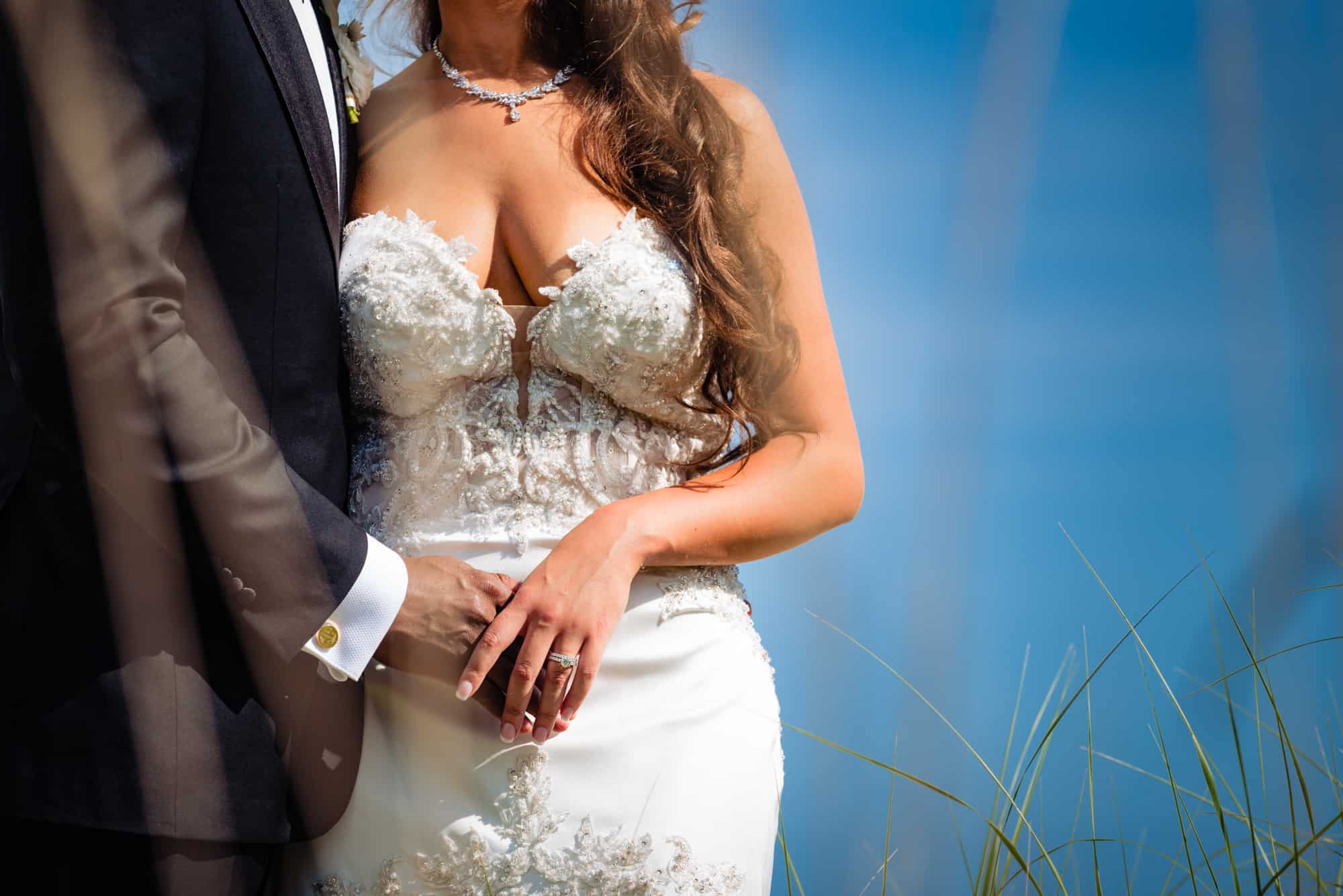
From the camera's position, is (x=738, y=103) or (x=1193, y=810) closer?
(x=1193, y=810)

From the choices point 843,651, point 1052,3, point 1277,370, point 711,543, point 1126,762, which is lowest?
point 711,543

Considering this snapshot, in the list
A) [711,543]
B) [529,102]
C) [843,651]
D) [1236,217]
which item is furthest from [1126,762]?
[529,102]

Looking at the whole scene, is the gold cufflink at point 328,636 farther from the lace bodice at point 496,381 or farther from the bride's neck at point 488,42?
the bride's neck at point 488,42

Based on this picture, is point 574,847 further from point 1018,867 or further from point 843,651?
point 843,651

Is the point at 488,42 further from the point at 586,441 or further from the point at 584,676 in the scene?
the point at 584,676

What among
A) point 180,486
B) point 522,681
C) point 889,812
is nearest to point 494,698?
point 522,681

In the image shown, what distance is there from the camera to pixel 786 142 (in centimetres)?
45

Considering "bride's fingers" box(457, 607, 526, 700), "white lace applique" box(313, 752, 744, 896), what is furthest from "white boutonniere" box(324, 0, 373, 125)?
"white lace applique" box(313, 752, 744, 896)

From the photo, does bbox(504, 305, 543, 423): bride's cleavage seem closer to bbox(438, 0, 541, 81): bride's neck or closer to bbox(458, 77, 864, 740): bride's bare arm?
bbox(458, 77, 864, 740): bride's bare arm

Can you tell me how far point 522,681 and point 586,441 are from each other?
385 mm

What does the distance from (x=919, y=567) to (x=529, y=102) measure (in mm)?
1381

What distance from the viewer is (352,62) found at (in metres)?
1.42

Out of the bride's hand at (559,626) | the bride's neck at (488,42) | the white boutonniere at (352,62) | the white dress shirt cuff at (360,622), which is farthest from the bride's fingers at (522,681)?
the bride's neck at (488,42)

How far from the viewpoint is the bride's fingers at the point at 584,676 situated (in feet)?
4.03
